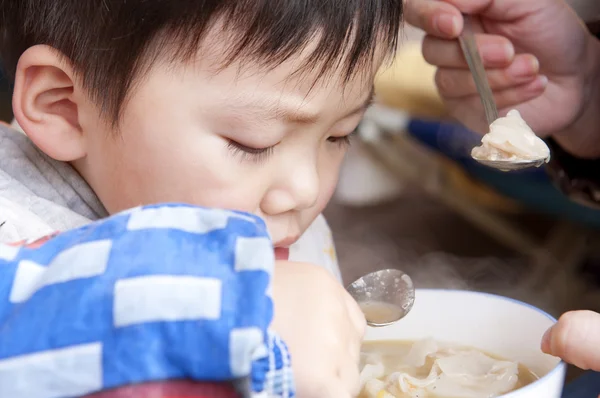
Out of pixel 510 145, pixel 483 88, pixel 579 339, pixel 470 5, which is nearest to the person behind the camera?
pixel 579 339

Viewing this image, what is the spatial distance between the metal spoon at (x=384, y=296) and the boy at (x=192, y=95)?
12cm

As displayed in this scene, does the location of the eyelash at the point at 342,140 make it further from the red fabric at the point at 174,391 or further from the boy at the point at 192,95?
the red fabric at the point at 174,391

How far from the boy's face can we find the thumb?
0.98 ft

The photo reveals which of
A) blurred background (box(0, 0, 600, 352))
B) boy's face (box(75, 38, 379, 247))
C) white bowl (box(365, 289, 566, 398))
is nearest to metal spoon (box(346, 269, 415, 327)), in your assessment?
white bowl (box(365, 289, 566, 398))

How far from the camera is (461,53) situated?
1147 mm

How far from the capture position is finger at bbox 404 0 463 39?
1.09 meters

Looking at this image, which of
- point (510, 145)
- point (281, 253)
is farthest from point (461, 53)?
point (281, 253)

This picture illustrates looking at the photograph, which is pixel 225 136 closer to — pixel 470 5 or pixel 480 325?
pixel 480 325

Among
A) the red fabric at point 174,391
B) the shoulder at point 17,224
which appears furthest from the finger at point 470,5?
the red fabric at point 174,391

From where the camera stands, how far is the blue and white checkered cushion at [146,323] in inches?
18.2

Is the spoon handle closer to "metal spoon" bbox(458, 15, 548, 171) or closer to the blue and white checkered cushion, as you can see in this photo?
"metal spoon" bbox(458, 15, 548, 171)

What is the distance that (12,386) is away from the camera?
0.47 meters

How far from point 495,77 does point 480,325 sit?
483 mm

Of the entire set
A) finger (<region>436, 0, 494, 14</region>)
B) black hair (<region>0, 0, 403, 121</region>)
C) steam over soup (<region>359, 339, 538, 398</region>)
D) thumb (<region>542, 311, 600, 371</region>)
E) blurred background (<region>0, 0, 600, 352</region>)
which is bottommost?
blurred background (<region>0, 0, 600, 352</region>)
